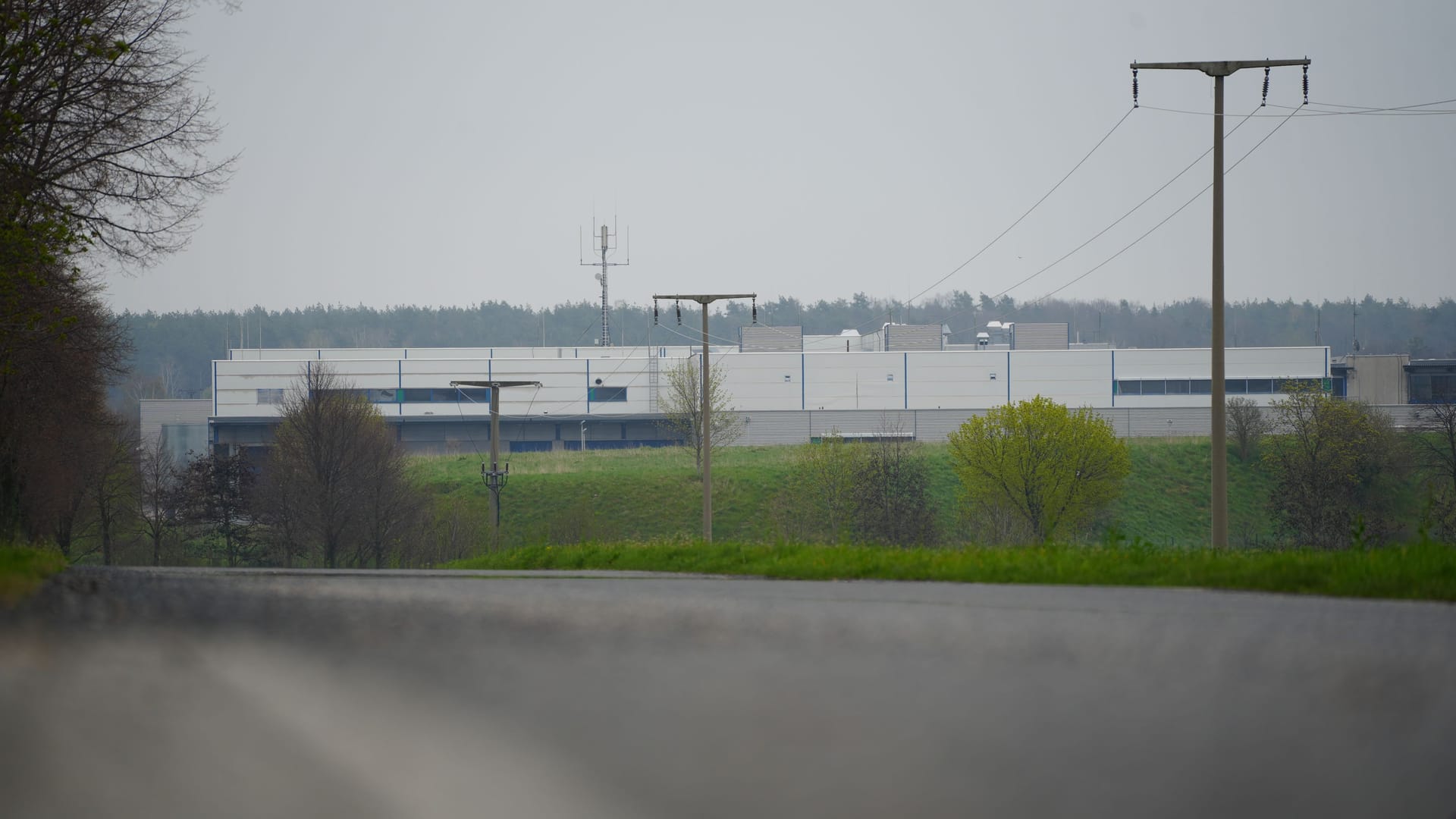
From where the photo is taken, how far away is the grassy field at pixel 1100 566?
8.30m

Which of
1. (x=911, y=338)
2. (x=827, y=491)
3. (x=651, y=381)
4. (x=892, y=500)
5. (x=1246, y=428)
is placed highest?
(x=911, y=338)

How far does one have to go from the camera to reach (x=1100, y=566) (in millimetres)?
10094

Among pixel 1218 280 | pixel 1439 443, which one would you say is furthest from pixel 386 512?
pixel 1439 443

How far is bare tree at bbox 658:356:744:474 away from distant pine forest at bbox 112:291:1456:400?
3040 inches

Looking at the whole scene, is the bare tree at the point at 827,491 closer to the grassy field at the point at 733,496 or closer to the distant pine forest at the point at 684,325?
the grassy field at the point at 733,496

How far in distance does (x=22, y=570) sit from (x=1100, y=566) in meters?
→ 10.5

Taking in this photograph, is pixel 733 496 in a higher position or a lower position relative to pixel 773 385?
lower

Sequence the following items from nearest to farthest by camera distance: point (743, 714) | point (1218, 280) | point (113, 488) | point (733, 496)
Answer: point (743, 714)
point (1218, 280)
point (113, 488)
point (733, 496)

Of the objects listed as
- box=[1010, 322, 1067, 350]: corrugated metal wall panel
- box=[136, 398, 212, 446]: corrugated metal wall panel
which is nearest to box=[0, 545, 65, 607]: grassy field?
box=[136, 398, 212, 446]: corrugated metal wall panel

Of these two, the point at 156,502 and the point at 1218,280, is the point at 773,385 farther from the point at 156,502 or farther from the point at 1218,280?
the point at 1218,280

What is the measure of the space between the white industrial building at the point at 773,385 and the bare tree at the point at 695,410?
17.9ft

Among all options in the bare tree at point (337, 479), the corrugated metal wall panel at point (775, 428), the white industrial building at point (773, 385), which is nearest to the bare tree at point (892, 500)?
the bare tree at point (337, 479)

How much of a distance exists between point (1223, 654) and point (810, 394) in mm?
82573

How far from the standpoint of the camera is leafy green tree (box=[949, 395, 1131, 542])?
155ft
